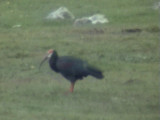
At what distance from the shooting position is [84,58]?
1326 cm

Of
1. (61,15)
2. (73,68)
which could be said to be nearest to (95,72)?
(73,68)

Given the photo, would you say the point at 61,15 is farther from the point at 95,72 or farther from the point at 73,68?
the point at 95,72

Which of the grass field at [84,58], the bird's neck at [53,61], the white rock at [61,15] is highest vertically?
the bird's neck at [53,61]

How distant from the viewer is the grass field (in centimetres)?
911

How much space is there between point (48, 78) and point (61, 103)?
7.20ft

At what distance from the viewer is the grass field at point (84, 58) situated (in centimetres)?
911

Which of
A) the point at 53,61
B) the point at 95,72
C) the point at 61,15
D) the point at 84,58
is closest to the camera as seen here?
the point at 95,72

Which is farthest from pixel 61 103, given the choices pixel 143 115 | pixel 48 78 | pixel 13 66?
pixel 13 66

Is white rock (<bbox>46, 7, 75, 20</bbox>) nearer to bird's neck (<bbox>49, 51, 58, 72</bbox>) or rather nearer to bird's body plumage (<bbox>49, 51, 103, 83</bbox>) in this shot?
bird's neck (<bbox>49, 51, 58, 72</bbox>)

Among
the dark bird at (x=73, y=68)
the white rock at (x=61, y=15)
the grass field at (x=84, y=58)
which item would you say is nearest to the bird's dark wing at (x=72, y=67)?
the dark bird at (x=73, y=68)

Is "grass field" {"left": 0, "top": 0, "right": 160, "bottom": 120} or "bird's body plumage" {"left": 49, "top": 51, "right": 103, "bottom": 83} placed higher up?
"bird's body plumage" {"left": 49, "top": 51, "right": 103, "bottom": 83}

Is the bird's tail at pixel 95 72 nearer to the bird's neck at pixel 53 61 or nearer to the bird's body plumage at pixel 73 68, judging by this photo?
the bird's body plumage at pixel 73 68

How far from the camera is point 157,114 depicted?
29.0 feet

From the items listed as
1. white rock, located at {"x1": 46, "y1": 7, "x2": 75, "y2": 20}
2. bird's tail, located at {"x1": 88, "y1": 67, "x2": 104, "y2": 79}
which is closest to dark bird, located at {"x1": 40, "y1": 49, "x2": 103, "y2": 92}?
bird's tail, located at {"x1": 88, "y1": 67, "x2": 104, "y2": 79}
